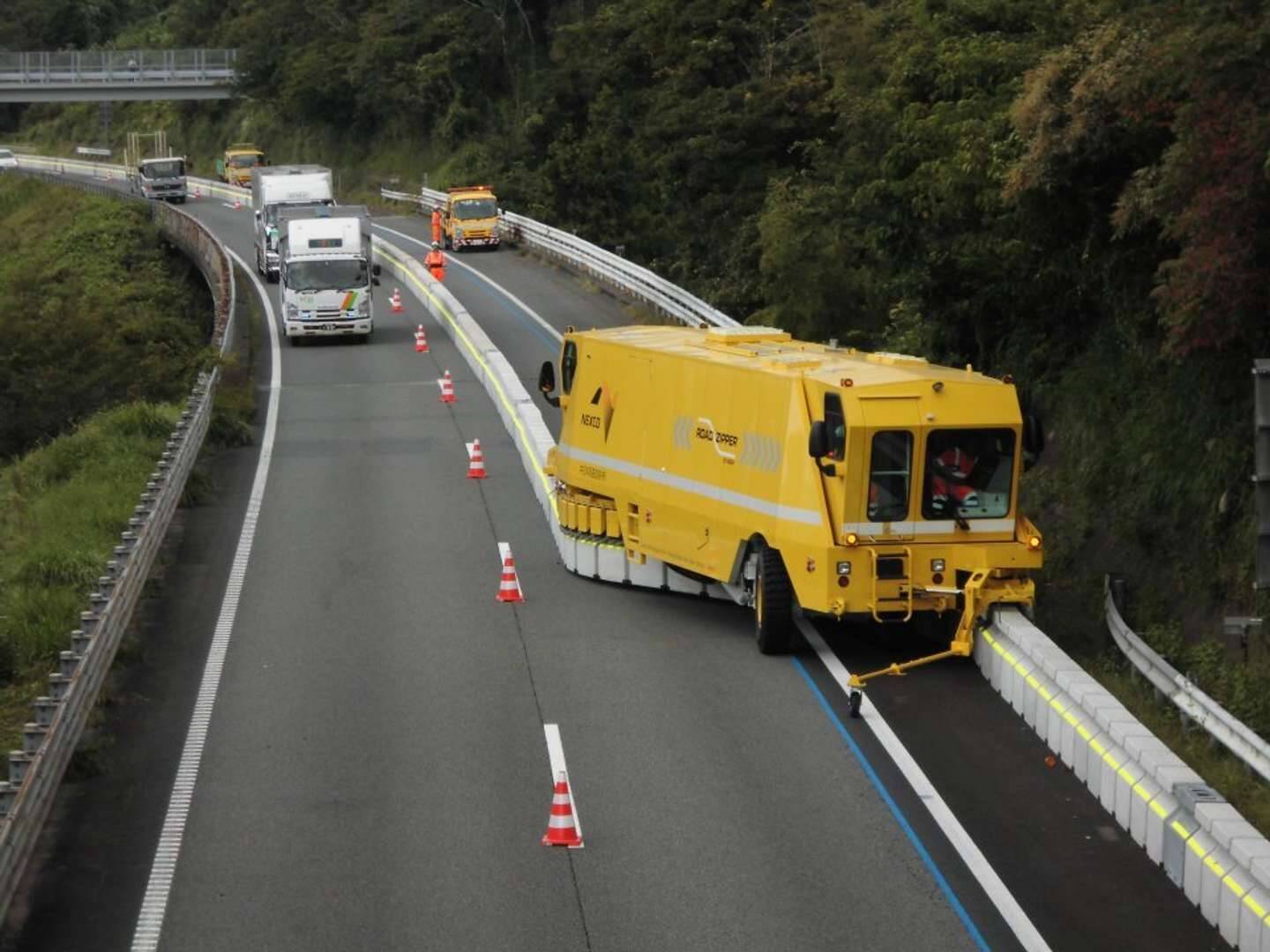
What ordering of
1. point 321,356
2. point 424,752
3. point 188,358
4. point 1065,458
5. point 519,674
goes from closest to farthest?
point 424,752
point 519,674
point 1065,458
point 321,356
point 188,358

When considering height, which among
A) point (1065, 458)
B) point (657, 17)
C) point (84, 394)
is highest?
point (657, 17)

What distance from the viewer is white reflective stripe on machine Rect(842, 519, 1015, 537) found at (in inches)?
704

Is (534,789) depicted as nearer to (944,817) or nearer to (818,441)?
(944,817)

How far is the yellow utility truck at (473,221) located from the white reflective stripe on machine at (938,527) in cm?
4673

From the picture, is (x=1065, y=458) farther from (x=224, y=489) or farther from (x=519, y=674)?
(x=224, y=489)

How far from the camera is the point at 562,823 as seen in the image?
13789 millimetres

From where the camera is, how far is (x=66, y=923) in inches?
495

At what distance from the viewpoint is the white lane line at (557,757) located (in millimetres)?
14323

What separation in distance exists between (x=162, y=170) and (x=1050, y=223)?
71113mm

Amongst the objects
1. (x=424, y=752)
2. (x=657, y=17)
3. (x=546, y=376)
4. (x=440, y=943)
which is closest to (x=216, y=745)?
(x=424, y=752)

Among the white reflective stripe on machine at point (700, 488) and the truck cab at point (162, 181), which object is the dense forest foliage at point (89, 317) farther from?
the white reflective stripe on machine at point (700, 488)

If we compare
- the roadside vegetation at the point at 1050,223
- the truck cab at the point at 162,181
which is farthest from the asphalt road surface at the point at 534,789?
the truck cab at the point at 162,181

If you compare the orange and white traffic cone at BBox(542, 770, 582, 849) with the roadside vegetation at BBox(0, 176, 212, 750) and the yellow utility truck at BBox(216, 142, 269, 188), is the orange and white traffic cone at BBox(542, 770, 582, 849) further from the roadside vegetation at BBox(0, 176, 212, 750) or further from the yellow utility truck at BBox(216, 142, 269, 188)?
the yellow utility truck at BBox(216, 142, 269, 188)

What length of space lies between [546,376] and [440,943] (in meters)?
13.3
